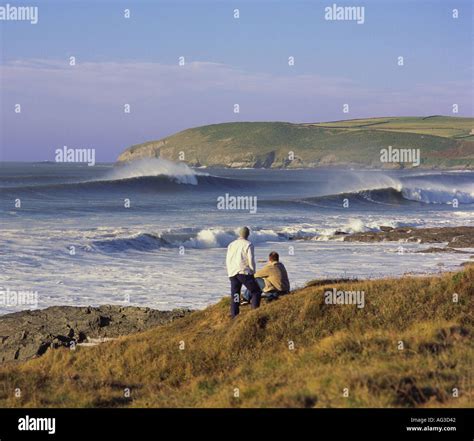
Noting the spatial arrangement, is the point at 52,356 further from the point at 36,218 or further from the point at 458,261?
the point at 36,218

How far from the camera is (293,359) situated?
11.7 metres

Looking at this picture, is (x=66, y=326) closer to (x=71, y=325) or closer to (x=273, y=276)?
(x=71, y=325)

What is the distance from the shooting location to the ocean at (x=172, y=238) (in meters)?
23.0

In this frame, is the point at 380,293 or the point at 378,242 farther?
the point at 378,242

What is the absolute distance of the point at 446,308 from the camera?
13.5 m

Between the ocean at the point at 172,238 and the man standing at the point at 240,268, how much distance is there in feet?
18.7

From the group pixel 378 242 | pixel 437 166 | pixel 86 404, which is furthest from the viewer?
pixel 437 166

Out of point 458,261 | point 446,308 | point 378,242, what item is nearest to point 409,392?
point 446,308

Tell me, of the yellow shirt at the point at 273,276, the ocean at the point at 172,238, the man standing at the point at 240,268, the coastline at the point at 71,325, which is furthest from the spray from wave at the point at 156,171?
the man standing at the point at 240,268

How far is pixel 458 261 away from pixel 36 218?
80.3 ft

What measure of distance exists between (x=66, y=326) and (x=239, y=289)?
15.2 feet

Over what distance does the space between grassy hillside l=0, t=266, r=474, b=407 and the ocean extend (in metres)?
6.07

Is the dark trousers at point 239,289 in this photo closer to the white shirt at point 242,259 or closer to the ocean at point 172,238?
the white shirt at point 242,259

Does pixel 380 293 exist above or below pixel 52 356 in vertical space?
above
